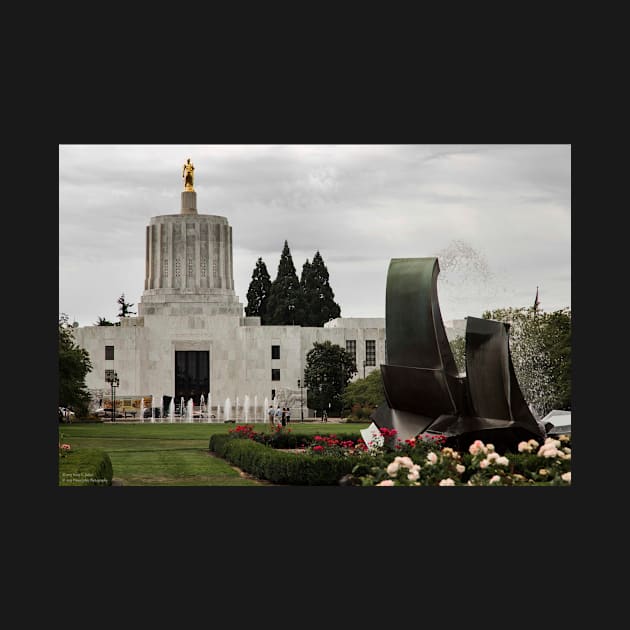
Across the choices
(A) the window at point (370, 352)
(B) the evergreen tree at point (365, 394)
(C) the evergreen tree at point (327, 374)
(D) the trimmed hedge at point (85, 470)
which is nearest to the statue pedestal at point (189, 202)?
(B) the evergreen tree at point (365, 394)

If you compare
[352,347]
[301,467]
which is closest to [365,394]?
[352,347]

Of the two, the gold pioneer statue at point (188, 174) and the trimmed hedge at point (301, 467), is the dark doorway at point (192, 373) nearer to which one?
the gold pioneer statue at point (188, 174)

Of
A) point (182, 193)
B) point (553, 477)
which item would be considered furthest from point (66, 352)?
point (553, 477)

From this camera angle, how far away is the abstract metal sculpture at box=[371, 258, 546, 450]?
15859mm

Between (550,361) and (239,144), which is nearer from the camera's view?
(239,144)

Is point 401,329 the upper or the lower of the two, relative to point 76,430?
upper

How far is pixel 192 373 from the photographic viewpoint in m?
43.3

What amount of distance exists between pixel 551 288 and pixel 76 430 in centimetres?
974

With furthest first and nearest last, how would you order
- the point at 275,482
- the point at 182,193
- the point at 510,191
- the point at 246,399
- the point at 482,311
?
the point at 246,399, the point at 182,193, the point at 482,311, the point at 510,191, the point at 275,482

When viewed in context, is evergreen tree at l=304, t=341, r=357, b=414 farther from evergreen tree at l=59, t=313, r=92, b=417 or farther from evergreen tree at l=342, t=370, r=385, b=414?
evergreen tree at l=59, t=313, r=92, b=417

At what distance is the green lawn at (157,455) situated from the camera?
1545cm

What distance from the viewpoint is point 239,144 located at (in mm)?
14953

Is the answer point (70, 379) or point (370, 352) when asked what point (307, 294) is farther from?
point (70, 379)

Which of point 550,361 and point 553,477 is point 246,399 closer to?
point 550,361
